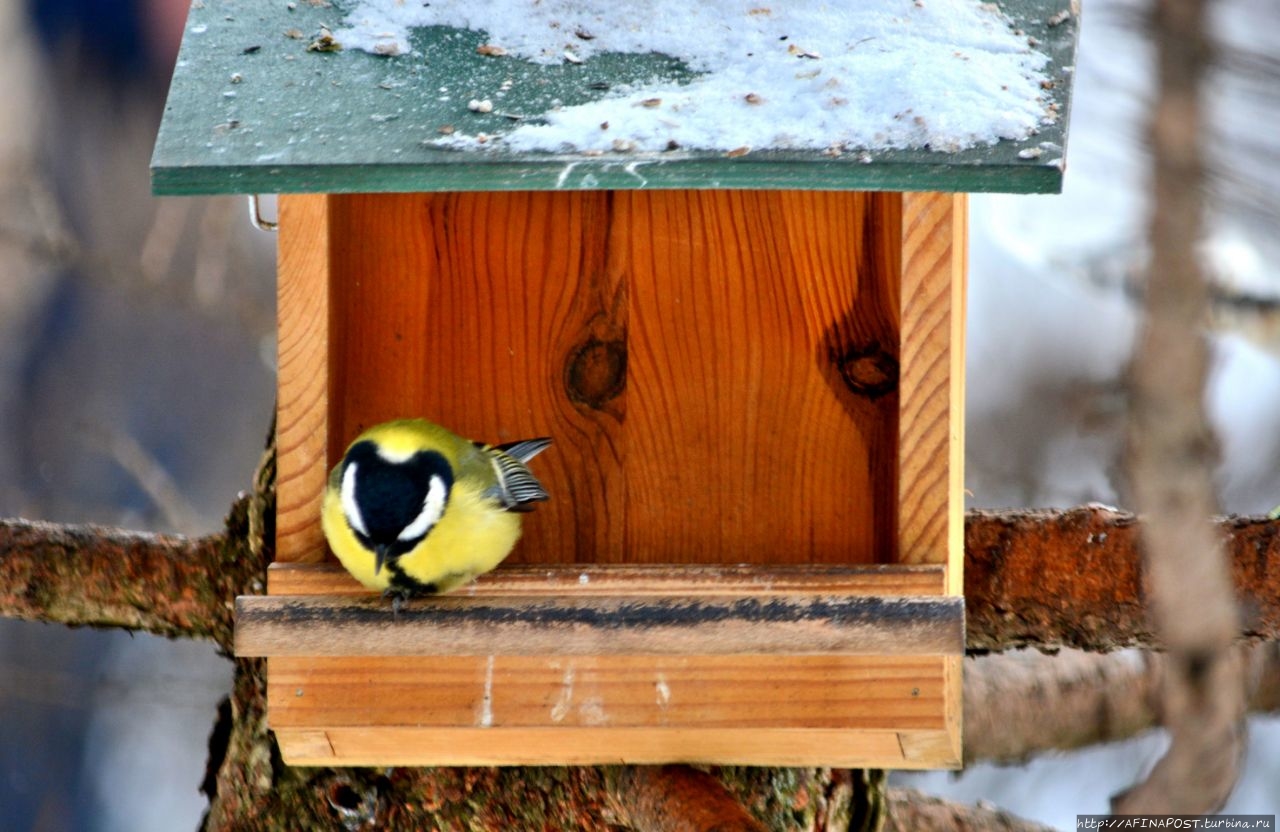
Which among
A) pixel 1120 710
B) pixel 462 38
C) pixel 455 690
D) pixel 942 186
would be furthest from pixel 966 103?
pixel 1120 710

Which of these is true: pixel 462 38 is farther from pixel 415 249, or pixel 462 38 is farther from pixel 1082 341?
pixel 1082 341

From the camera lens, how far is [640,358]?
269cm

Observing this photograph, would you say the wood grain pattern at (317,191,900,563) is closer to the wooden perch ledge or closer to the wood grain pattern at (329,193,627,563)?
the wood grain pattern at (329,193,627,563)

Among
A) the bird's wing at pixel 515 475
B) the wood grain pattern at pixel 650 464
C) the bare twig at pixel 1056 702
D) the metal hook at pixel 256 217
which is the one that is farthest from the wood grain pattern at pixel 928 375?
the bare twig at pixel 1056 702

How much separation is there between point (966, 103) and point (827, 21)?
34 centimetres

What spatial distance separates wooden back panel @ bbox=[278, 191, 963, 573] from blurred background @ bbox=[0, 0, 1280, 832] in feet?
7.24

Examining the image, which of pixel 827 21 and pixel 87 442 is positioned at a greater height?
pixel 827 21

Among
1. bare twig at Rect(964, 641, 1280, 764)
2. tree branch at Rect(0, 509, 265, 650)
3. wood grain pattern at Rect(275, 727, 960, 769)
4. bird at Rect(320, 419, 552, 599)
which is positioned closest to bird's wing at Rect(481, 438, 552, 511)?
bird at Rect(320, 419, 552, 599)

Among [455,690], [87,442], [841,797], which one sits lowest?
[87,442]

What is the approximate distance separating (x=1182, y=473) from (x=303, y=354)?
2.27 meters

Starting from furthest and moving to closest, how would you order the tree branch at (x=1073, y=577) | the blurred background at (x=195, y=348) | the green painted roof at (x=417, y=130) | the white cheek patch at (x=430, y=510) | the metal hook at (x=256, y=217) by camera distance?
the blurred background at (x=195, y=348)
the tree branch at (x=1073, y=577)
the metal hook at (x=256, y=217)
the white cheek patch at (x=430, y=510)
the green painted roof at (x=417, y=130)

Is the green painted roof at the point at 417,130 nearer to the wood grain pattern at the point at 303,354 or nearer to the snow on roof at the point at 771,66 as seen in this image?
the snow on roof at the point at 771,66

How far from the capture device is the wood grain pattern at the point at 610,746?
249 centimetres

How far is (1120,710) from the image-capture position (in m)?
3.67
